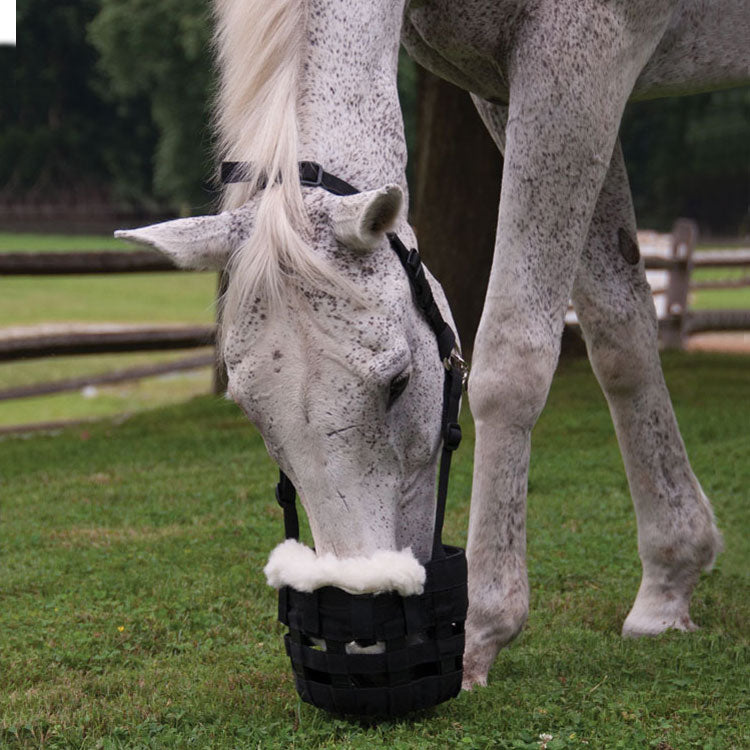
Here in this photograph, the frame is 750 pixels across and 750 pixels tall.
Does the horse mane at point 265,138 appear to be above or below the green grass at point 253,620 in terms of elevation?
above

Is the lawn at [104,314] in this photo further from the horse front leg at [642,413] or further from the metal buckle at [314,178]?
the metal buckle at [314,178]

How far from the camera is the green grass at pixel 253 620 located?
106 inches

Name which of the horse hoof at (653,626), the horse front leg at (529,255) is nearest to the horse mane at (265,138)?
the horse front leg at (529,255)

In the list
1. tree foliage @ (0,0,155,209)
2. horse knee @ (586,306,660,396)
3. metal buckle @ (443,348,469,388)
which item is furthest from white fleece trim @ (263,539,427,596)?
tree foliage @ (0,0,155,209)

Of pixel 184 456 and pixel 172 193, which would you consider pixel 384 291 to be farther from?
pixel 172 193

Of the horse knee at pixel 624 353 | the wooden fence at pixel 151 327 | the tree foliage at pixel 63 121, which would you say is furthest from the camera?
the tree foliage at pixel 63 121

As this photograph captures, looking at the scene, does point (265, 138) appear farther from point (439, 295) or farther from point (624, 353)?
point (624, 353)

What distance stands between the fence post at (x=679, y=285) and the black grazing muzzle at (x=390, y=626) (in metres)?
9.84

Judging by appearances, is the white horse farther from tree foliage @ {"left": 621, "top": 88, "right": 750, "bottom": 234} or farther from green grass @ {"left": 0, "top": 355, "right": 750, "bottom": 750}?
tree foliage @ {"left": 621, "top": 88, "right": 750, "bottom": 234}

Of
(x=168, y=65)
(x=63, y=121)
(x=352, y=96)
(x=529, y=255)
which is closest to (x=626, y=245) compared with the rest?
(x=529, y=255)

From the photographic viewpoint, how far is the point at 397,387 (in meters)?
2.29

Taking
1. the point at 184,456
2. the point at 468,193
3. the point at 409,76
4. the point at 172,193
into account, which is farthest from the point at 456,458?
the point at 172,193

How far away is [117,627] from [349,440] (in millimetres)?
1835

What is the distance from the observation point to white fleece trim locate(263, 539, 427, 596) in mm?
2230
